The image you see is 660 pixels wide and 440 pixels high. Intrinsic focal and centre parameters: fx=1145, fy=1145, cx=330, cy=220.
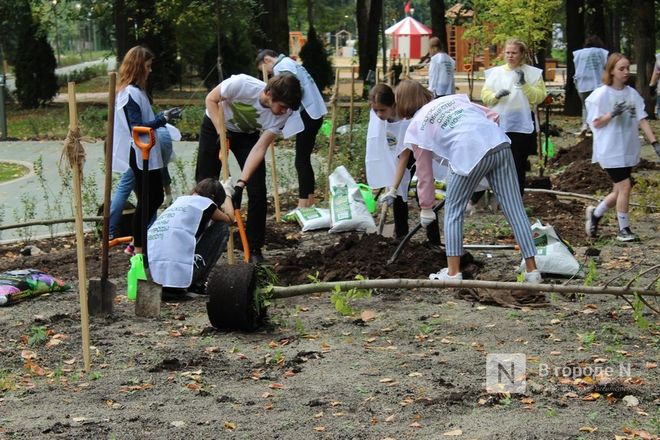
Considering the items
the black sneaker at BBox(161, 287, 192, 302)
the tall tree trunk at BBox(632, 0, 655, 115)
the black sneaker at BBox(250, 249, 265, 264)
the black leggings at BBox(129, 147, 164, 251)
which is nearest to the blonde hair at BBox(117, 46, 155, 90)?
the black leggings at BBox(129, 147, 164, 251)

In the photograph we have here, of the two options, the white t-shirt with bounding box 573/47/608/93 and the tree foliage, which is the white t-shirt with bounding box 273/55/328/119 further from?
the tree foliage

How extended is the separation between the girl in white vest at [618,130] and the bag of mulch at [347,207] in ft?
6.76

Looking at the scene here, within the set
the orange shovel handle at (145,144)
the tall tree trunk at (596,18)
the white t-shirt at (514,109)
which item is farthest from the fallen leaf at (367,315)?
the tall tree trunk at (596,18)

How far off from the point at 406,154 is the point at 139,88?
84.3 inches

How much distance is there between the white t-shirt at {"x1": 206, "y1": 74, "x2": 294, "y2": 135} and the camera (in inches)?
323

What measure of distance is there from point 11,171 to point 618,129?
35.2 feet

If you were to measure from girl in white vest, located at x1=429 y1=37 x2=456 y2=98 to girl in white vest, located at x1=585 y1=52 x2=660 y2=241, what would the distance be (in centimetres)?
1092

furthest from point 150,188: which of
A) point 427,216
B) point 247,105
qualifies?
point 427,216

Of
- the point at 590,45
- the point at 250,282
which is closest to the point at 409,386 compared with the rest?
the point at 250,282

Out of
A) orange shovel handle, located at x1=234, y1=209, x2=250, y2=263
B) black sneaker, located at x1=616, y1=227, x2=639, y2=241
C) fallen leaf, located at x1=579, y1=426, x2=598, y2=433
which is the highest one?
orange shovel handle, located at x1=234, y1=209, x2=250, y2=263

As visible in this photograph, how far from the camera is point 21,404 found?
541 centimetres

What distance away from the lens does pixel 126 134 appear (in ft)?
29.0

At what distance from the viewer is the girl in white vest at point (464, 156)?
6980 millimetres

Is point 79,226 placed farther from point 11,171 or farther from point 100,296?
point 11,171
